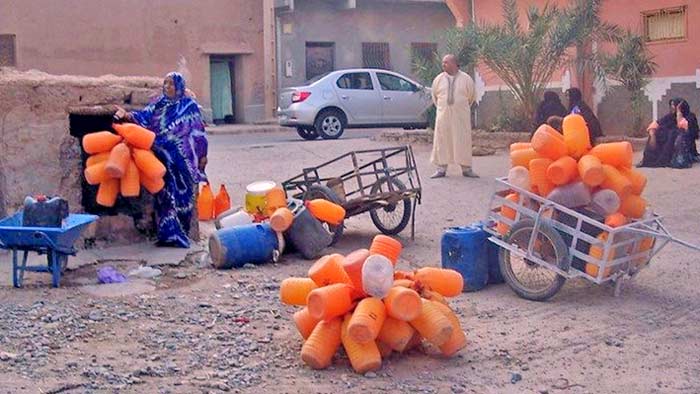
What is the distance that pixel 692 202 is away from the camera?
11.6 meters

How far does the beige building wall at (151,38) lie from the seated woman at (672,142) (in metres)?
15.4

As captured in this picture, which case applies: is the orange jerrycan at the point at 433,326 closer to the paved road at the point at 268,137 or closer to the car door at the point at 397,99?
the paved road at the point at 268,137

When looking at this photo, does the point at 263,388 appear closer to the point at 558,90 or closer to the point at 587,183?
the point at 587,183

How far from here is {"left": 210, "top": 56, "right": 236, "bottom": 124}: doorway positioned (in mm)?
28797

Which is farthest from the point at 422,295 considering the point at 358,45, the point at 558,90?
the point at 358,45

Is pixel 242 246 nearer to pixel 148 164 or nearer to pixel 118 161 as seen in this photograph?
pixel 148 164

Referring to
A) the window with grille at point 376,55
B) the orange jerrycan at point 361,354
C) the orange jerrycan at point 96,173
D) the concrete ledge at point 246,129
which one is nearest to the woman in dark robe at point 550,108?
the orange jerrycan at point 96,173

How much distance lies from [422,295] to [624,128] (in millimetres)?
12509

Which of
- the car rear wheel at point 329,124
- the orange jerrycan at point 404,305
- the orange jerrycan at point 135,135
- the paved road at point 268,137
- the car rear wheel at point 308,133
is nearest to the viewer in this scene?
the orange jerrycan at point 404,305

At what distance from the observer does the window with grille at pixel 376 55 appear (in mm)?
30438

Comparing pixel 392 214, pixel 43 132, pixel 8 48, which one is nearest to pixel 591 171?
pixel 392 214

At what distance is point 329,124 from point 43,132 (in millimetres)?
13974

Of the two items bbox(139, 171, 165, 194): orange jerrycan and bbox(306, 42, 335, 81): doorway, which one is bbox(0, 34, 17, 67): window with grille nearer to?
bbox(306, 42, 335, 81): doorway

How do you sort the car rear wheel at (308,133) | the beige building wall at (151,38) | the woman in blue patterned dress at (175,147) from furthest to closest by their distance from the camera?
the beige building wall at (151,38) < the car rear wheel at (308,133) < the woman in blue patterned dress at (175,147)
